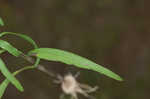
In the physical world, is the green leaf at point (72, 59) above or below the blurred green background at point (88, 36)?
above

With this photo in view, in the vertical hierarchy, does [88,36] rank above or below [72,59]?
below

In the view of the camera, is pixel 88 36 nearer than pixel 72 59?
No

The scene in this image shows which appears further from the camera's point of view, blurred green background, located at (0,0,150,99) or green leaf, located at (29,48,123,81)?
blurred green background, located at (0,0,150,99)

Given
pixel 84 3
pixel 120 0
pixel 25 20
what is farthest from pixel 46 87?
pixel 120 0

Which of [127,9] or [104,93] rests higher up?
[127,9]

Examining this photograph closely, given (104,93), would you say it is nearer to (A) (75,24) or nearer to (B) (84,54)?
(B) (84,54)
